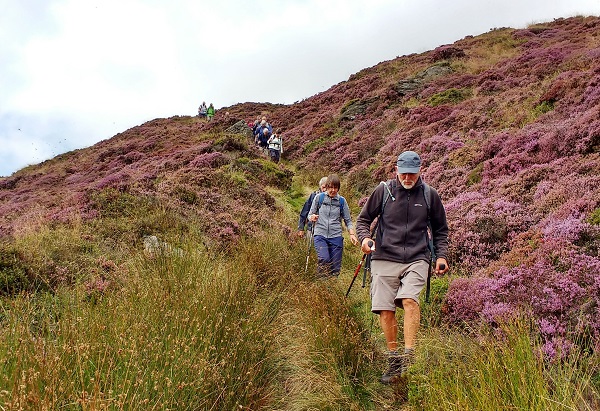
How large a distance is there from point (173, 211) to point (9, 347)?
283 inches

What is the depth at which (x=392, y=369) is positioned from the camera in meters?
3.97

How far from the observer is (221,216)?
34.1 feet

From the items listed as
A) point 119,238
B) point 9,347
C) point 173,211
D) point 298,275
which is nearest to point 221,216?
point 173,211

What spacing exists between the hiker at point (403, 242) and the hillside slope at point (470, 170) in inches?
34.4

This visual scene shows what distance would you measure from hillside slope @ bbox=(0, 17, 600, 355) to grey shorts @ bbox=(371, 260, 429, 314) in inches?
32.8

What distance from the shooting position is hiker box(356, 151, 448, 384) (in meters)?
4.32

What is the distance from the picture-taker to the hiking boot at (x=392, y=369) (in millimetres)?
3908

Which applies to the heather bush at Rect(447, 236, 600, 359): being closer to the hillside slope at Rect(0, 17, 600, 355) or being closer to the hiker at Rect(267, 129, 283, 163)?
the hillside slope at Rect(0, 17, 600, 355)

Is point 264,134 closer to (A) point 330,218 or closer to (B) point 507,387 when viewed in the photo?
(A) point 330,218

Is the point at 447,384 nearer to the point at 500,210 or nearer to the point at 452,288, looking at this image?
the point at 452,288

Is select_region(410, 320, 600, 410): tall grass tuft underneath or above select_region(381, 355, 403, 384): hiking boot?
above

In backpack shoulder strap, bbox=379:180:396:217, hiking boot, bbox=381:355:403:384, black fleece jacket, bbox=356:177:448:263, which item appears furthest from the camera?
backpack shoulder strap, bbox=379:180:396:217

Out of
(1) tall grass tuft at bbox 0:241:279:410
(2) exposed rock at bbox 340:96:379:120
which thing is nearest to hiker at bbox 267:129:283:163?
(2) exposed rock at bbox 340:96:379:120

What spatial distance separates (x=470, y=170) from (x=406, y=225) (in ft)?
23.3
